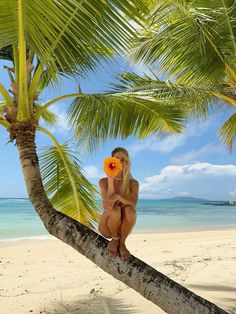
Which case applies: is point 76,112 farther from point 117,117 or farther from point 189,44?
point 189,44

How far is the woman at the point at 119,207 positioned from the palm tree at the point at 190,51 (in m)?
2.46

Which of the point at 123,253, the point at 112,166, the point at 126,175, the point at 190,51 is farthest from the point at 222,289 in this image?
the point at 112,166

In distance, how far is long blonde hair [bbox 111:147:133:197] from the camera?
11.4 feet

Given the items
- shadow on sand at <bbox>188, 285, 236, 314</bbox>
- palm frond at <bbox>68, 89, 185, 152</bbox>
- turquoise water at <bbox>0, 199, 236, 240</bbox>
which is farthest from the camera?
turquoise water at <bbox>0, 199, 236, 240</bbox>

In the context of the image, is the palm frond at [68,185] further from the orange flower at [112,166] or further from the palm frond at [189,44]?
the orange flower at [112,166]

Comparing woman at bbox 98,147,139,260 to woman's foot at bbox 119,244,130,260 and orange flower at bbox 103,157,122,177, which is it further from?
orange flower at bbox 103,157,122,177

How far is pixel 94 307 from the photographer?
6328 mm

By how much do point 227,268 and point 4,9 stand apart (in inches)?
A: 297

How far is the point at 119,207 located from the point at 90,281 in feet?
16.8

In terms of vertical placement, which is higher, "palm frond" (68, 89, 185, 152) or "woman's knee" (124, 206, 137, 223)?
"palm frond" (68, 89, 185, 152)

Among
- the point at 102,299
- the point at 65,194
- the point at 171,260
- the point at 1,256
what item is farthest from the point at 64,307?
the point at 1,256

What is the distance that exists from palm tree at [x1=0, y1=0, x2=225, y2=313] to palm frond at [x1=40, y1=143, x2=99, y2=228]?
0.01 m

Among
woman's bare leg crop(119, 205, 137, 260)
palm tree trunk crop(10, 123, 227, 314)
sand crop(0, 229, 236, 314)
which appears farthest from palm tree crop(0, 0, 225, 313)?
sand crop(0, 229, 236, 314)

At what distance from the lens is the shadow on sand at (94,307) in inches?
240
